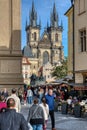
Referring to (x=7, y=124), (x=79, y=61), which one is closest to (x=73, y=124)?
(x=7, y=124)

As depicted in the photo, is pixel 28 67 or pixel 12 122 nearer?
pixel 12 122

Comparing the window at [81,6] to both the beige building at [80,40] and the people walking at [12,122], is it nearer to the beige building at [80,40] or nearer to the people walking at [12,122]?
the beige building at [80,40]

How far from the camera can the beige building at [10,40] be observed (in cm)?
3497

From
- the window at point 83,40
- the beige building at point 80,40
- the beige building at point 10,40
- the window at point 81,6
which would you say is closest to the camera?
the beige building at point 80,40

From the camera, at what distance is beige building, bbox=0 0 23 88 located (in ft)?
115

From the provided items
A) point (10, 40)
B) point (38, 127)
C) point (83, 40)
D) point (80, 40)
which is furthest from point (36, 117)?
point (10, 40)

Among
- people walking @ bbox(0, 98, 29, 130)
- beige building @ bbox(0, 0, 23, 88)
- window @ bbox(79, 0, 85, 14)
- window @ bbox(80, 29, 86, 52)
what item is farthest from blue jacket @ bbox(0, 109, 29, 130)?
beige building @ bbox(0, 0, 23, 88)

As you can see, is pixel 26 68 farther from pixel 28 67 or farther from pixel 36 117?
pixel 36 117

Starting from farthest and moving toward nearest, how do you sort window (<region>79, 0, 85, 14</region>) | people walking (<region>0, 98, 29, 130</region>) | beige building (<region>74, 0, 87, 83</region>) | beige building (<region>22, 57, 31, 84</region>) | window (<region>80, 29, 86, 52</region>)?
beige building (<region>22, 57, 31, 84</region>), window (<region>79, 0, 85, 14</region>), window (<region>80, 29, 86, 52</region>), beige building (<region>74, 0, 87, 83</region>), people walking (<region>0, 98, 29, 130</region>)

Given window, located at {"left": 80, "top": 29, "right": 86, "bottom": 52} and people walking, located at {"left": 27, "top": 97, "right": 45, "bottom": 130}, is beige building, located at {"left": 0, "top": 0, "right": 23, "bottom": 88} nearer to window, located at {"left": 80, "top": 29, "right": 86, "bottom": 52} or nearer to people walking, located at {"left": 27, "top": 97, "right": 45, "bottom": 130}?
window, located at {"left": 80, "top": 29, "right": 86, "bottom": 52}

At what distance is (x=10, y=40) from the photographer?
36.1 meters

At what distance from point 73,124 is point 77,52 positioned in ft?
48.5

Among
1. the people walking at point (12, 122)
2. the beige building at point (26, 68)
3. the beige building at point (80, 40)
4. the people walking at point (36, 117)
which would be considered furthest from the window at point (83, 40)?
the beige building at point (26, 68)

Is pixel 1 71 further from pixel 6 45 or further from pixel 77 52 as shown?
pixel 77 52
